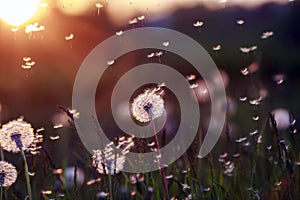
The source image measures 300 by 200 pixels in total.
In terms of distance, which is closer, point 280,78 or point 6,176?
point 6,176

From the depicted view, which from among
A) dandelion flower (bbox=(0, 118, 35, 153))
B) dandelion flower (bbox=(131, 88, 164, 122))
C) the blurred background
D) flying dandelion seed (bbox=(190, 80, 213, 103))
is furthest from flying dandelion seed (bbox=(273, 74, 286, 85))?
the blurred background

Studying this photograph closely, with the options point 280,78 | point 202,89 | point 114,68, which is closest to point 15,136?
point 280,78

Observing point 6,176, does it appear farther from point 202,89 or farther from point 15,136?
point 202,89

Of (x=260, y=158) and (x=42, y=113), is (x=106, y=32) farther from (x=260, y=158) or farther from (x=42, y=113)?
(x=260, y=158)

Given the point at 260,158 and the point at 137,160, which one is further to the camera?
the point at 260,158

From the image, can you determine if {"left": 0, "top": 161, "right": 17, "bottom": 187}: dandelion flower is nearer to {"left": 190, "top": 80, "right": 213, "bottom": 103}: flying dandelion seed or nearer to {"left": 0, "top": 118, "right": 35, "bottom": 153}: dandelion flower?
{"left": 0, "top": 118, "right": 35, "bottom": 153}: dandelion flower

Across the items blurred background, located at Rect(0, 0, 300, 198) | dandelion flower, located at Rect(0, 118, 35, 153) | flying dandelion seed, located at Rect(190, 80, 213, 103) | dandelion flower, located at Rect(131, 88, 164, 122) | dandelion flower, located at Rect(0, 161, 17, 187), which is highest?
blurred background, located at Rect(0, 0, 300, 198)

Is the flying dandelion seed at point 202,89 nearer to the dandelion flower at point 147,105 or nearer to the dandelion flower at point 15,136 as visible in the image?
the dandelion flower at point 147,105

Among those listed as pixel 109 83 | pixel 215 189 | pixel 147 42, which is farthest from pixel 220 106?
pixel 109 83
